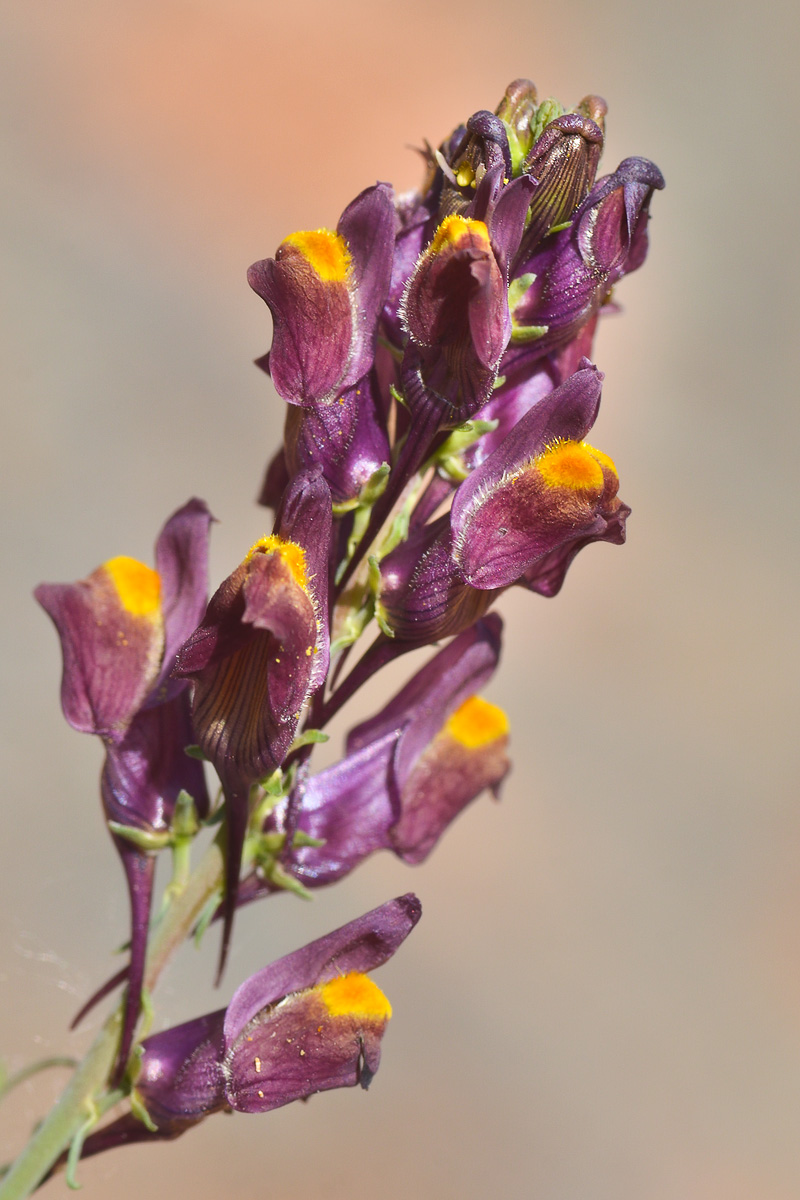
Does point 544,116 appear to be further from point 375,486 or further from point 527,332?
point 375,486

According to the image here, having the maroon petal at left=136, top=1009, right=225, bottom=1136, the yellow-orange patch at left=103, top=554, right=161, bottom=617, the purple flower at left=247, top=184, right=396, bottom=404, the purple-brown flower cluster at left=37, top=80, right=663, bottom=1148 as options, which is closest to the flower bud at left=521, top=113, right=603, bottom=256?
the purple-brown flower cluster at left=37, top=80, right=663, bottom=1148

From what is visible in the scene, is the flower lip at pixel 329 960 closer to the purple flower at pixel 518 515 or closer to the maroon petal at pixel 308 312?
the purple flower at pixel 518 515

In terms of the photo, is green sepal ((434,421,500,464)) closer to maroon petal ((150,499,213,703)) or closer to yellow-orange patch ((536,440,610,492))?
yellow-orange patch ((536,440,610,492))

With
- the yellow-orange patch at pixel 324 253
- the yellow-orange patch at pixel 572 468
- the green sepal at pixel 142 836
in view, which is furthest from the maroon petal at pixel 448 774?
the yellow-orange patch at pixel 324 253

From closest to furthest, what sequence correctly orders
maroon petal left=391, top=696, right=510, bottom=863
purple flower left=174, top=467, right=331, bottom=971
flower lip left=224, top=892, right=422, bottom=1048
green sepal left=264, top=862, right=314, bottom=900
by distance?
1. purple flower left=174, top=467, right=331, bottom=971
2. flower lip left=224, top=892, right=422, bottom=1048
3. green sepal left=264, top=862, right=314, bottom=900
4. maroon petal left=391, top=696, right=510, bottom=863

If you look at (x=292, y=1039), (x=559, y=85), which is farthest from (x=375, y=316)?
(x=559, y=85)
